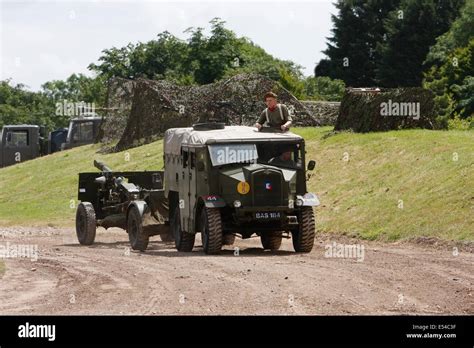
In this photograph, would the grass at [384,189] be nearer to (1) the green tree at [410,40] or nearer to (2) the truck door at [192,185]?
(2) the truck door at [192,185]

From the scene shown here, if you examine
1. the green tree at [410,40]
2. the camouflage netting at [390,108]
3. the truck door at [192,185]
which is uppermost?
the green tree at [410,40]

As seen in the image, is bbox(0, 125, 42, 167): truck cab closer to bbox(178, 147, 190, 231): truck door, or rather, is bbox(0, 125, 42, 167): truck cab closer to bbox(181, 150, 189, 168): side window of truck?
bbox(178, 147, 190, 231): truck door

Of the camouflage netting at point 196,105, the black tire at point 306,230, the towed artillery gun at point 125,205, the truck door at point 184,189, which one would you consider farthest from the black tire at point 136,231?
the camouflage netting at point 196,105

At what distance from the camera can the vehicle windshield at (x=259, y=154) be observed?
22984 millimetres

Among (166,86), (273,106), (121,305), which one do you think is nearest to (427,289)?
(121,305)

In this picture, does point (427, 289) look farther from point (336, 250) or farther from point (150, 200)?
point (150, 200)

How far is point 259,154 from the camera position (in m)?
23.3

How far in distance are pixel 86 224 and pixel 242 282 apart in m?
10.6

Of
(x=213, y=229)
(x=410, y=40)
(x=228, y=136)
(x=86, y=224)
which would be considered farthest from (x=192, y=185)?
(x=410, y=40)

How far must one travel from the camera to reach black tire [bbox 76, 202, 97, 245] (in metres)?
27.7

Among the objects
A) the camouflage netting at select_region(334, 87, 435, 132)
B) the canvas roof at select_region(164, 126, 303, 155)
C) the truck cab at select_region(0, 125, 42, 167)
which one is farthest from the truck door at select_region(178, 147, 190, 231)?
the truck cab at select_region(0, 125, 42, 167)

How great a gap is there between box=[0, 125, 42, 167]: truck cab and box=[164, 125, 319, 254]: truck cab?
36.2 metres

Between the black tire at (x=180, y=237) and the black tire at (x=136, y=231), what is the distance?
2.09 feet

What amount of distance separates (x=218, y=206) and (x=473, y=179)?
7494mm
